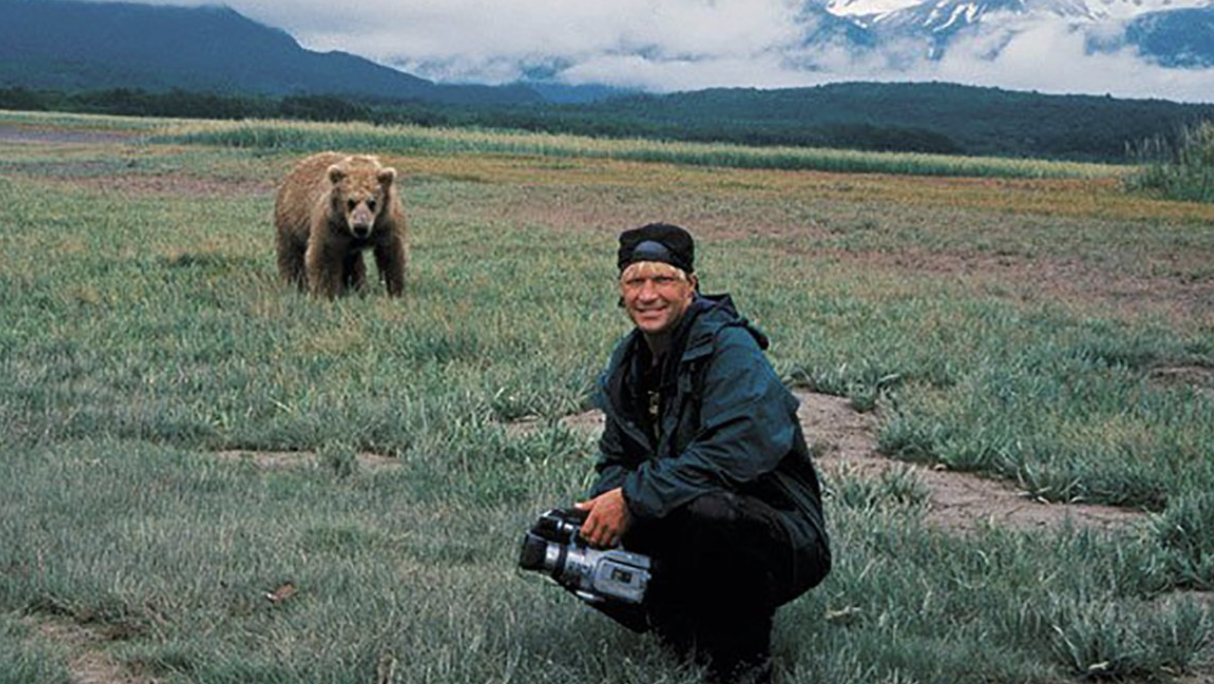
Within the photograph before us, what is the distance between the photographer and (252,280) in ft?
40.8

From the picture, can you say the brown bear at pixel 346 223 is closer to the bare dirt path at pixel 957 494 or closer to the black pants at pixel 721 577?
the bare dirt path at pixel 957 494

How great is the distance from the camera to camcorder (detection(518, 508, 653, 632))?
12.1 feet

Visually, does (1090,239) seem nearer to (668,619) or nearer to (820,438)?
(820,438)

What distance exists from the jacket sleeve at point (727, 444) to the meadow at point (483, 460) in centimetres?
53

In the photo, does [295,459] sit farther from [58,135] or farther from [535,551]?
[58,135]

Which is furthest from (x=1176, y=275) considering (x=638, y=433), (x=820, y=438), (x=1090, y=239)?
(x=638, y=433)

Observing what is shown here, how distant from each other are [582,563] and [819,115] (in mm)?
168170

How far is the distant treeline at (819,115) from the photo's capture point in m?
98.6

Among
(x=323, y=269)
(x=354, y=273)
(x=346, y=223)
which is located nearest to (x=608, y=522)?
(x=346, y=223)

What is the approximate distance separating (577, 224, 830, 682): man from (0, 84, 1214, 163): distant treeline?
114ft

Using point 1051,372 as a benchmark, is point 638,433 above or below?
above

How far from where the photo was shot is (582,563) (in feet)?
12.2

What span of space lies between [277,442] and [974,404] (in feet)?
11.8

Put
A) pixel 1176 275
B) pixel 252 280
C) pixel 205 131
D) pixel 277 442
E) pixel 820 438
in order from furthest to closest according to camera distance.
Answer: pixel 205 131, pixel 1176 275, pixel 252 280, pixel 820 438, pixel 277 442
